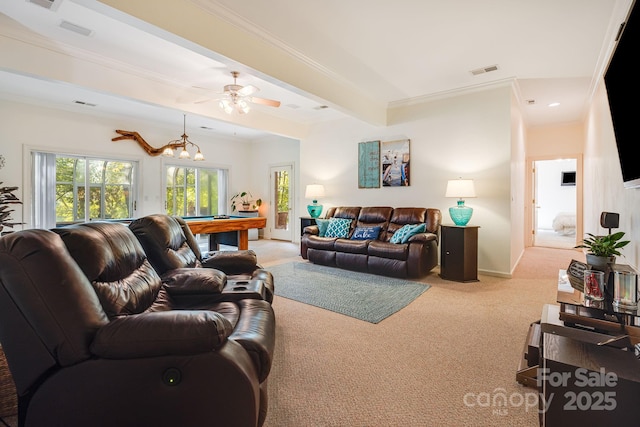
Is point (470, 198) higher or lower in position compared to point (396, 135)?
lower

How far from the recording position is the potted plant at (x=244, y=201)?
8.26 meters

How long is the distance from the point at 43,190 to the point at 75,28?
150 inches

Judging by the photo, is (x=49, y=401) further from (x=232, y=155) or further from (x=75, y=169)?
(x=232, y=155)

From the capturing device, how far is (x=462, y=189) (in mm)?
4250

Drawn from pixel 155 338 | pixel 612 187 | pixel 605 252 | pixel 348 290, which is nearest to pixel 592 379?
pixel 605 252

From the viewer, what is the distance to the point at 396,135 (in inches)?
209

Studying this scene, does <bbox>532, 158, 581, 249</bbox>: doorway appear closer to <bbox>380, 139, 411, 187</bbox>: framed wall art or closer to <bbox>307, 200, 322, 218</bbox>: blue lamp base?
<bbox>380, 139, 411, 187</bbox>: framed wall art

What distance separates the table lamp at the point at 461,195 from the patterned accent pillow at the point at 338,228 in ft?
5.39

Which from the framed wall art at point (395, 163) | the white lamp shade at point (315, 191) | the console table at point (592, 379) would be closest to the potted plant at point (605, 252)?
the console table at point (592, 379)

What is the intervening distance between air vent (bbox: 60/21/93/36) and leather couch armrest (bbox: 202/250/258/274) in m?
2.52

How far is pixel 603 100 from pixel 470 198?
184cm

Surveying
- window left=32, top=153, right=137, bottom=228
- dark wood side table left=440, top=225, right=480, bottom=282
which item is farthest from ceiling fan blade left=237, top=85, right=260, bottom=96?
window left=32, top=153, right=137, bottom=228

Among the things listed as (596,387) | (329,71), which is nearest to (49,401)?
(596,387)

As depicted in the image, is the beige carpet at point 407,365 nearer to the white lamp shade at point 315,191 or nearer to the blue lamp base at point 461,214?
the blue lamp base at point 461,214
